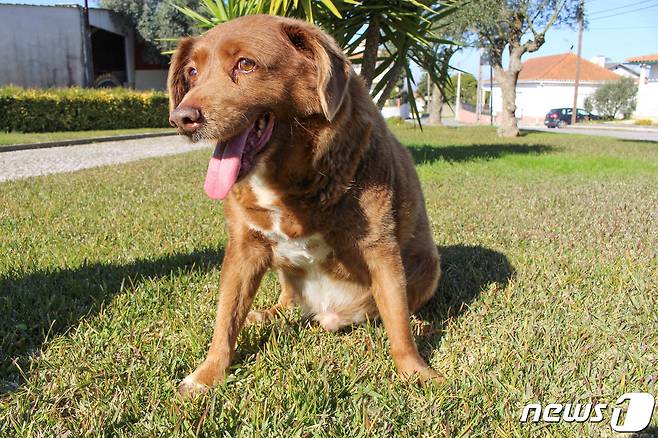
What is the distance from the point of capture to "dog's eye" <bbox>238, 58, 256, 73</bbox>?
201 centimetres

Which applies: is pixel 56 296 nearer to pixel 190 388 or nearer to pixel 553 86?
pixel 190 388

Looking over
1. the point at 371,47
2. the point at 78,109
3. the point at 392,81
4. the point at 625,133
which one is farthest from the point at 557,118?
the point at 371,47

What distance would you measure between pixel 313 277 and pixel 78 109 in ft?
65.4

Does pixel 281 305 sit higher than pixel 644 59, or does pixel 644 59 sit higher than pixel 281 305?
pixel 644 59

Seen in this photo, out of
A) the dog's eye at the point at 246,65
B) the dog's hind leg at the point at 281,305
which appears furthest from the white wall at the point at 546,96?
the dog's eye at the point at 246,65

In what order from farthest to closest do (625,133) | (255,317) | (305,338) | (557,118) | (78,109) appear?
(557,118) < (625,133) < (78,109) < (255,317) < (305,338)

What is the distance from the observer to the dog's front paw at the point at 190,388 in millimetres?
2062

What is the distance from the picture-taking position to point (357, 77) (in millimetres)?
2352

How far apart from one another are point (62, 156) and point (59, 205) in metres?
7.15

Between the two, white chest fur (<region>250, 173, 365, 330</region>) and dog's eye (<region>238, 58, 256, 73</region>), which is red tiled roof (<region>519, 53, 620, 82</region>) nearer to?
white chest fur (<region>250, 173, 365, 330</region>)

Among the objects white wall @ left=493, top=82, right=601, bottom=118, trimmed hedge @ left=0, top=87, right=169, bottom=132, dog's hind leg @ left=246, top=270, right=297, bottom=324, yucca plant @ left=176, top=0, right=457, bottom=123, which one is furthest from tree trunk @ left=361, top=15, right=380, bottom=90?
white wall @ left=493, top=82, right=601, bottom=118

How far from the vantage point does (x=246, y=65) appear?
2.02m
